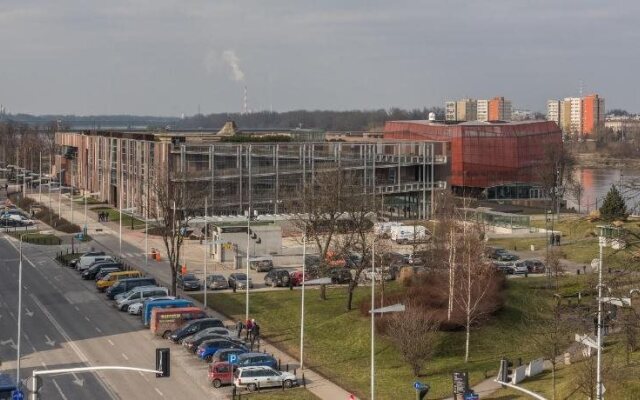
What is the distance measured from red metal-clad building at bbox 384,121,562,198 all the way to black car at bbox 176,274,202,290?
52929 mm

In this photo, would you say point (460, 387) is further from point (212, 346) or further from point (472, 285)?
point (212, 346)

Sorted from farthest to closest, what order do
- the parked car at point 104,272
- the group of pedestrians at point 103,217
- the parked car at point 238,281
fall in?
the group of pedestrians at point 103,217
the parked car at point 104,272
the parked car at point 238,281

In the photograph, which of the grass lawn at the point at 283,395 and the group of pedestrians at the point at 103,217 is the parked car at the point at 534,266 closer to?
the grass lawn at the point at 283,395

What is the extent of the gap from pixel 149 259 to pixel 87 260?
20.1ft

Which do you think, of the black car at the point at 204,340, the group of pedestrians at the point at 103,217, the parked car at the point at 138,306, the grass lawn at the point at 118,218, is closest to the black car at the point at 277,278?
the parked car at the point at 138,306

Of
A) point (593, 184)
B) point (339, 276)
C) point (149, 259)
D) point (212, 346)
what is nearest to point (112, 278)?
point (149, 259)

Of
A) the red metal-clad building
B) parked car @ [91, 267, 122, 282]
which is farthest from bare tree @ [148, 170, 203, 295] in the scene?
the red metal-clad building

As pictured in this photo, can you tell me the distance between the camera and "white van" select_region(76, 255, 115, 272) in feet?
194

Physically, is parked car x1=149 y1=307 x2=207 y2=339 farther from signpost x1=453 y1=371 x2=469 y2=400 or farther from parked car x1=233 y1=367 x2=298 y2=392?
signpost x1=453 y1=371 x2=469 y2=400

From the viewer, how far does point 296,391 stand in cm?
3203

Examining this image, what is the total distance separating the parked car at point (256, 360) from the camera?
33.5 m

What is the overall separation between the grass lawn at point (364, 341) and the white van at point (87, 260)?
13156mm

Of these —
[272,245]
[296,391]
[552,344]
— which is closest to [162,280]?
[272,245]

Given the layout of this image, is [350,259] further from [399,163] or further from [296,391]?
[399,163]
